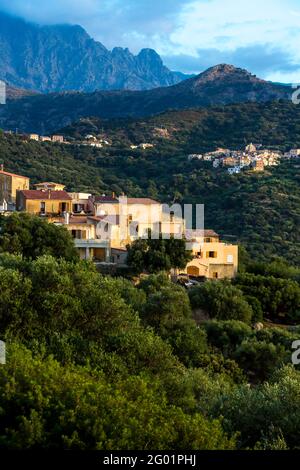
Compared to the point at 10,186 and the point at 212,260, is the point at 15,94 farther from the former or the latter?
the point at 212,260

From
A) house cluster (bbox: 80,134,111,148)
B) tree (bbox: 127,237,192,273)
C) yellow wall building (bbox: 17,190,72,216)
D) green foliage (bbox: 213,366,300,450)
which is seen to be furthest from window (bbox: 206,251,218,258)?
house cluster (bbox: 80,134,111,148)

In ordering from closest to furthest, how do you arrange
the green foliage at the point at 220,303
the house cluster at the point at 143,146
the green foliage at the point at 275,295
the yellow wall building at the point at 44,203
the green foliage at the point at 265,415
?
the green foliage at the point at 265,415 < the green foliage at the point at 220,303 < the green foliage at the point at 275,295 < the yellow wall building at the point at 44,203 < the house cluster at the point at 143,146

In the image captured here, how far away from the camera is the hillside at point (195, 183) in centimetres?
5606

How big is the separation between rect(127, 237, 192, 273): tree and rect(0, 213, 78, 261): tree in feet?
9.38

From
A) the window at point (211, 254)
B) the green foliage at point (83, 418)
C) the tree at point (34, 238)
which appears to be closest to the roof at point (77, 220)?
the tree at point (34, 238)

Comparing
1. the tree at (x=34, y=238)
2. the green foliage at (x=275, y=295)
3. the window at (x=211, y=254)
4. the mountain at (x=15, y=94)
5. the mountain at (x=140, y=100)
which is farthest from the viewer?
the mountain at (x=15, y=94)

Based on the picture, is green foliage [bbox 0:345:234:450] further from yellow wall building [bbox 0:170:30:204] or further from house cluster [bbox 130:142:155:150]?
house cluster [bbox 130:142:155:150]

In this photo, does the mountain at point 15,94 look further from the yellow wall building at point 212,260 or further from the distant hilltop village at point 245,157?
the yellow wall building at point 212,260

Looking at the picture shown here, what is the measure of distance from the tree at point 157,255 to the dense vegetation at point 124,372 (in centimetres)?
631

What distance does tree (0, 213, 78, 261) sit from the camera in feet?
102

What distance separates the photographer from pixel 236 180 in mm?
72000

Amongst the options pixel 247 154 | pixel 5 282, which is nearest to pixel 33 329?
pixel 5 282

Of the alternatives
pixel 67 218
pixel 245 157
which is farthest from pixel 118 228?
pixel 245 157

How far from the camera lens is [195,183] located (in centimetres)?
7106
